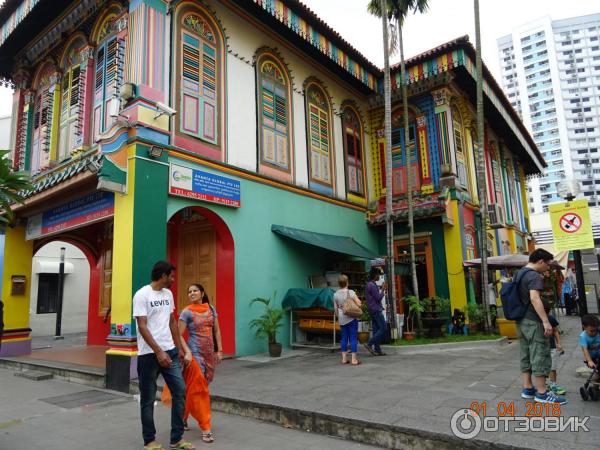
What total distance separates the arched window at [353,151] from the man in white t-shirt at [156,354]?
9.84 meters

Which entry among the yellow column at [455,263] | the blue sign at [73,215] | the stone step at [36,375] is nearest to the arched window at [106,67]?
the blue sign at [73,215]

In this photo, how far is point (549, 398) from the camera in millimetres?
4625

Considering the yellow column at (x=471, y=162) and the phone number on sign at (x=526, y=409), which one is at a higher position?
the yellow column at (x=471, y=162)

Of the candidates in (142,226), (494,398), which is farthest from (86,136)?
(494,398)

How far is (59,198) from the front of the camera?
961 cm

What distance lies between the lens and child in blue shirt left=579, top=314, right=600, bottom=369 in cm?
493

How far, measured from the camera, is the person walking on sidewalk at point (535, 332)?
4609 millimetres

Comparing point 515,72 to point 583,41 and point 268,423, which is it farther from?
point 268,423

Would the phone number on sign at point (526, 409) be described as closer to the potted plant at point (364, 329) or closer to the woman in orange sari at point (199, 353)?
the woman in orange sari at point (199, 353)

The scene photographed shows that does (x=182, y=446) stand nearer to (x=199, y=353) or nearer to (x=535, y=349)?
(x=199, y=353)

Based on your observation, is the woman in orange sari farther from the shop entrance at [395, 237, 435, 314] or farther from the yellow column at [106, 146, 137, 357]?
the shop entrance at [395, 237, 435, 314]

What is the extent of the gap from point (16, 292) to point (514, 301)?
1140cm

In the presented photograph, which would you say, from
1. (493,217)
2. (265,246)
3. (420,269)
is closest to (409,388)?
(265,246)

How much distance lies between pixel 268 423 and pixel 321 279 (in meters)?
6.30
